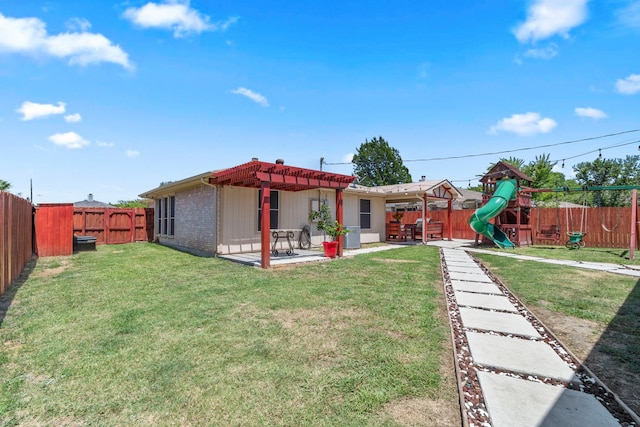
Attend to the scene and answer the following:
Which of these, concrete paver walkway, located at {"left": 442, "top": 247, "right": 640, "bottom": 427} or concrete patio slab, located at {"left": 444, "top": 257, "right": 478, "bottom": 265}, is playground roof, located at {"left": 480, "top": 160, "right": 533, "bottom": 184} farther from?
concrete paver walkway, located at {"left": 442, "top": 247, "right": 640, "bottom": 427}

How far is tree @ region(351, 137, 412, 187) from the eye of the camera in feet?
132

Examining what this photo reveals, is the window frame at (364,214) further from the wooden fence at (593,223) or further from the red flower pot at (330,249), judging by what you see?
the wooden fence at (593,223)

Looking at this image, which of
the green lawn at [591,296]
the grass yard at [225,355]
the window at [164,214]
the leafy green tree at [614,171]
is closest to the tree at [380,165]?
the leafy green tree at [614,171]

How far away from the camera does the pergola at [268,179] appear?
707 cm

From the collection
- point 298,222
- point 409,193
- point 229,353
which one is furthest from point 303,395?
point 409,193

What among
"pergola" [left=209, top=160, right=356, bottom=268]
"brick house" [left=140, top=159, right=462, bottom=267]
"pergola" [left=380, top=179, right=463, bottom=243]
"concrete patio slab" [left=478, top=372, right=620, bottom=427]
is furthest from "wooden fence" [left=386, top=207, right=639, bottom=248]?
"concrete patio slab" [left=478, top=372, right=620, bottom=427]

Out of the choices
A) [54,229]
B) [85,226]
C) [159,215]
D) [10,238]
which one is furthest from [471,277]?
[85,226]

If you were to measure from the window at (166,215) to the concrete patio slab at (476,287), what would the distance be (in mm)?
11043

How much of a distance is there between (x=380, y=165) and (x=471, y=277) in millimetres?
35648

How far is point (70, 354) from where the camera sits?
2.71 m

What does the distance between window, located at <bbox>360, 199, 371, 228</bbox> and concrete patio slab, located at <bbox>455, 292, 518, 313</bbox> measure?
8848mm

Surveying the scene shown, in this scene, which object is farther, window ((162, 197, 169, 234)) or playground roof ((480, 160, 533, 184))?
window ((162, 197, 169, 234))

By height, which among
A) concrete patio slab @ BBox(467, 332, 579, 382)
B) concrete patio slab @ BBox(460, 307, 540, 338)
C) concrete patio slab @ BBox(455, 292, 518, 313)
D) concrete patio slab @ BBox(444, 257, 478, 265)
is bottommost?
concrete patio slab @ BBox(444, 257, 478, 265)

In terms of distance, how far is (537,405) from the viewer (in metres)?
1.98
